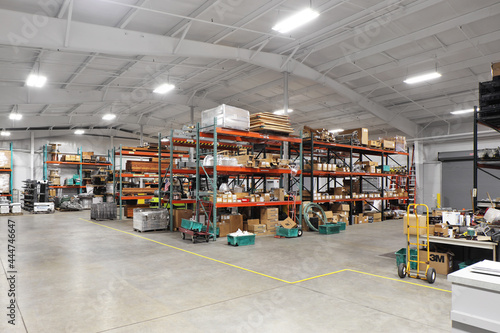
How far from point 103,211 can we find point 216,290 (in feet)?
36.5

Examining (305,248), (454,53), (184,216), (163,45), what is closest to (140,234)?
(184,216)

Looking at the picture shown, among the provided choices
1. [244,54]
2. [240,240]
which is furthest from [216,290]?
[244,54]

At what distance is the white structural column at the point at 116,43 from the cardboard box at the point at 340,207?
18.3 ft

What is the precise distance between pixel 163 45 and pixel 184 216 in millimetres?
5710

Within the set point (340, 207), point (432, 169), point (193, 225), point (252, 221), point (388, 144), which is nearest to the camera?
point (193, 225)

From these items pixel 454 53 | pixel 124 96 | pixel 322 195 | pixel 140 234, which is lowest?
pixel 140 234

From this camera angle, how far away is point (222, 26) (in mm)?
10719

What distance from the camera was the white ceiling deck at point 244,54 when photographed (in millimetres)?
9031

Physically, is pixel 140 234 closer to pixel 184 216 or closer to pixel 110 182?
pixel 184 216

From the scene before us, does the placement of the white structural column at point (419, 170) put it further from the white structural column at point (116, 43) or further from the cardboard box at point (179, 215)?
the cardboard box at point (179, 215)

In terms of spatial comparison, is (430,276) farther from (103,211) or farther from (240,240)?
(103,211)

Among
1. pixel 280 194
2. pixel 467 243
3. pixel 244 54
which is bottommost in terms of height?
pixel 467 243

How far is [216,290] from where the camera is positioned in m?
4.87

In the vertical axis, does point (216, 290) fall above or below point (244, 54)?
below
